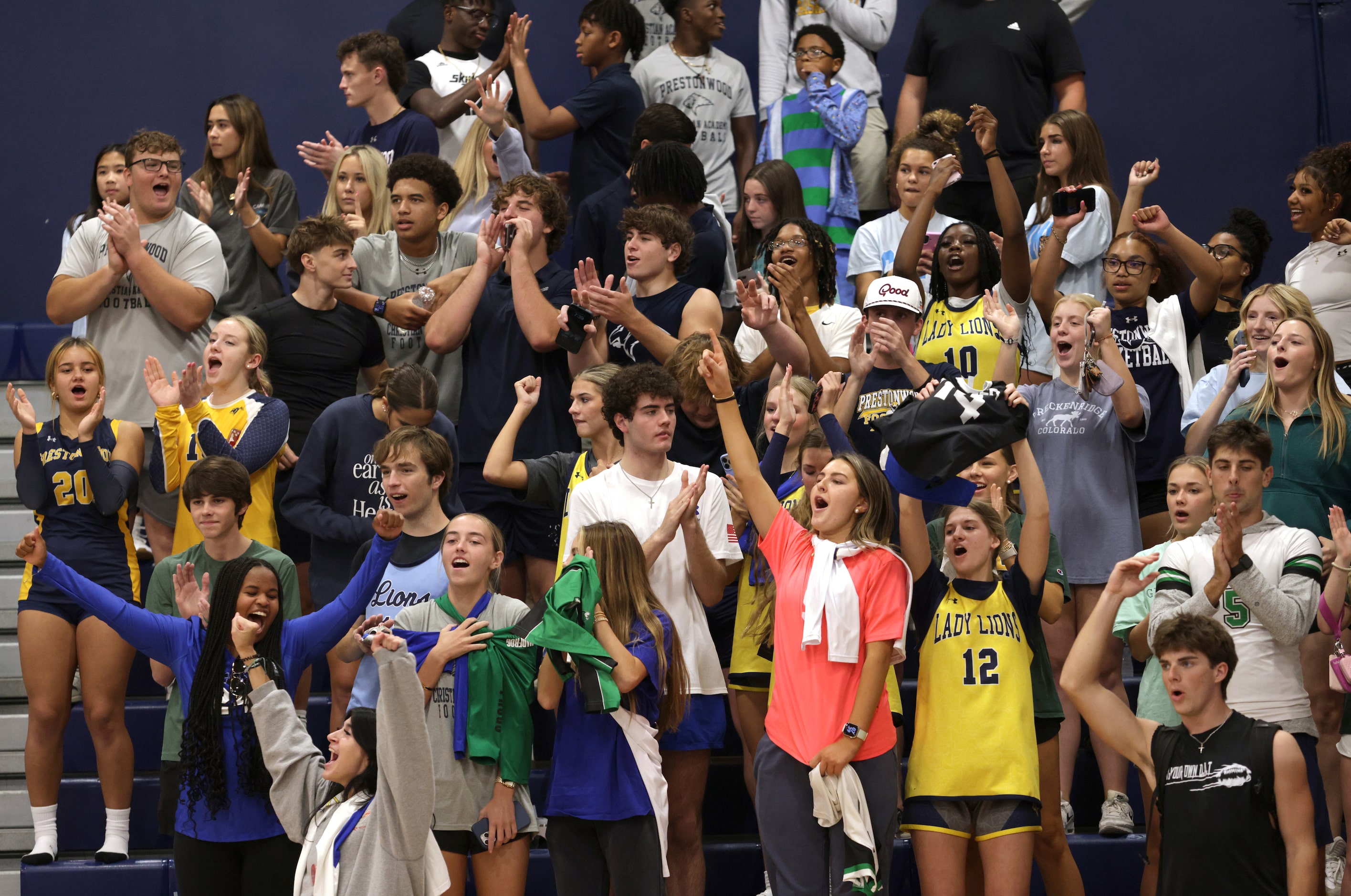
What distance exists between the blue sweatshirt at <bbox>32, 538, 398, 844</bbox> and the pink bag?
2945 mm

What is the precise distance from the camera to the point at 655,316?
19.3 feet

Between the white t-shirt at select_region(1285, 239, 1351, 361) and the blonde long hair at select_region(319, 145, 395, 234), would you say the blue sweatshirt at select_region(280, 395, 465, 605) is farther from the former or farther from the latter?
the white t-shirt at select_region(1285, 239, 1351, 361)

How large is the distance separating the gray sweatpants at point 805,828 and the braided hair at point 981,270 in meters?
2.51

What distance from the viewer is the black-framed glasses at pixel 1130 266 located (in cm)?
657

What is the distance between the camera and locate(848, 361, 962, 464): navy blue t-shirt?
18.3 feet

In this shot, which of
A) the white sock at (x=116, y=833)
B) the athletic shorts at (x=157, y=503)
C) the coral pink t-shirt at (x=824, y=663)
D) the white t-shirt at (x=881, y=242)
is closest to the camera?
the coral pink t-shirt at (x=824, y=663)

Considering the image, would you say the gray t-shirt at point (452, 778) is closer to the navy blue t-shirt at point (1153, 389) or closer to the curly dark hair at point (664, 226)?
the curly dark hair at point (664, 226)

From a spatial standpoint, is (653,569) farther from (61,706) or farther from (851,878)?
(61,706)

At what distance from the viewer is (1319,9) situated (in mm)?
9984

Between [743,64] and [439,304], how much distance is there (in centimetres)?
453

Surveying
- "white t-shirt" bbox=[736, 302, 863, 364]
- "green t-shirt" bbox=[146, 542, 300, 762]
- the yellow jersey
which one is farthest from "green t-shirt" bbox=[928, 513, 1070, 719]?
the yellow jersey

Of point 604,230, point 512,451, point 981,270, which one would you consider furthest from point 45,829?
point 981,270

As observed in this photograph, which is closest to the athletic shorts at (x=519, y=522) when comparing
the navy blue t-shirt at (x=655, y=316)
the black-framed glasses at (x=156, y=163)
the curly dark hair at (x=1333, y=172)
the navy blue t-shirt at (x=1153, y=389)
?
the navy blue t-shirt at (x=655, y=316)

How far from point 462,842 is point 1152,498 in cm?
329
